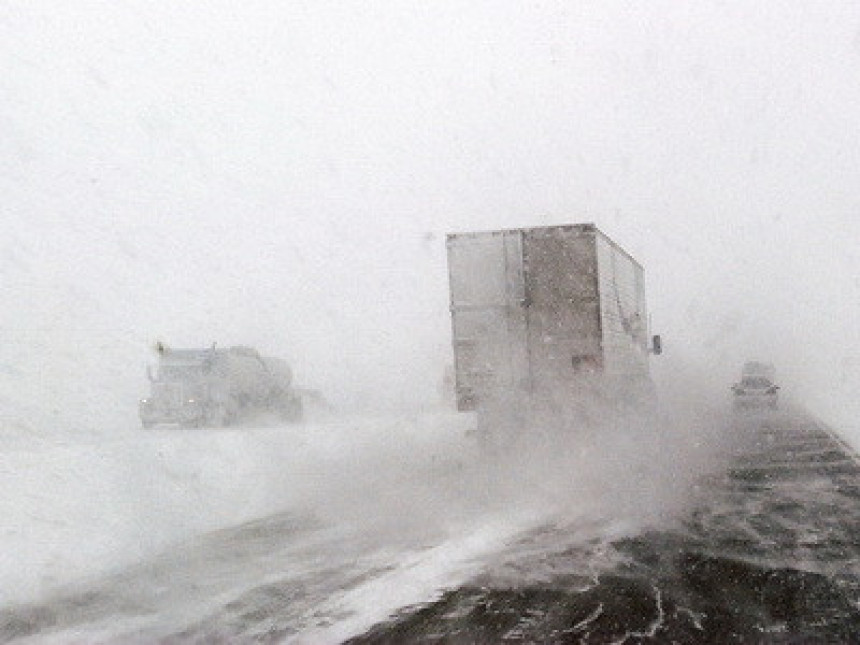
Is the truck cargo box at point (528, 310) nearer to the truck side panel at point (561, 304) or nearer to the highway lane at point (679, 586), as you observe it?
the truck side panel at point (561, 304)

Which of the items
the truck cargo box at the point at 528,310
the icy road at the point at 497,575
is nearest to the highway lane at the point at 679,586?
the icy road at the point at 497,575

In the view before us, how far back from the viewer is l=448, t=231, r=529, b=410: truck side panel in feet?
47.3

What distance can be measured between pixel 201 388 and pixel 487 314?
11.6 metres

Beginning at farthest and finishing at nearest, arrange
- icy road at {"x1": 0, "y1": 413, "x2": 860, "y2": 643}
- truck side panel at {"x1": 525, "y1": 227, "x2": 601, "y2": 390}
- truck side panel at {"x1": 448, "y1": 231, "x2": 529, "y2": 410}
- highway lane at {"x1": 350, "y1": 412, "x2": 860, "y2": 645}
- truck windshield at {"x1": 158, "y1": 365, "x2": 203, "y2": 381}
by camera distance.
Answer: truck windshield at {"x1": 158, "y1": 365, "x2": 203, "y2": 381} → truck side panel at {"x1": 448, "y1": 231, "x2": 529, "y2": 410} → truck side panel at {"x1": 525, "y1": 227, "x2": 601, "y2": 390} → icy road at {"x1": 0, "y1": 413, "x2": 860, "y2": 643} → highway lane at {"x1": 350, "y1": 412, "x2": 860, "y2": 645}

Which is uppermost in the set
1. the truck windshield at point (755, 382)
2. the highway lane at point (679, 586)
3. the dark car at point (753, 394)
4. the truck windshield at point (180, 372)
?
the truck windshield at point (180, 372)

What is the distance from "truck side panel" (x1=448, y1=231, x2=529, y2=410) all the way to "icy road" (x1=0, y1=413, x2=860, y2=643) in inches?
113

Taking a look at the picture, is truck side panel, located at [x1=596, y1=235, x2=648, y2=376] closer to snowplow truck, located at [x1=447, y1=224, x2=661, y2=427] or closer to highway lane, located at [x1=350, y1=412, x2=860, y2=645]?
snowplow truck, located at [x1=447, y1=224, x2=661, y2=427]

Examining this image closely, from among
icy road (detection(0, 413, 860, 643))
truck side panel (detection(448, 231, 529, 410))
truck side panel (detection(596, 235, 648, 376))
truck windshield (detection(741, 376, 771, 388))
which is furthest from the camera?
truck windshield (detection(741, 376, 771, 388))

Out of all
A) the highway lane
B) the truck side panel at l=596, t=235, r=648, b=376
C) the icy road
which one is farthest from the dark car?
the highway lane

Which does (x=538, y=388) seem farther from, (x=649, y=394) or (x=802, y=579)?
(x=802, y=579)

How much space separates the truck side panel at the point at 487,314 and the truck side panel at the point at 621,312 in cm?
139

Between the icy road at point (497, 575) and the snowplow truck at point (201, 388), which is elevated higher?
the snowplow truck at point (201, 388)

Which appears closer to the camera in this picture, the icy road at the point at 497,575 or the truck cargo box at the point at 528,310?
the icy road at the point at 497,575

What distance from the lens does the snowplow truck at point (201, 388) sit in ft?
75.8
